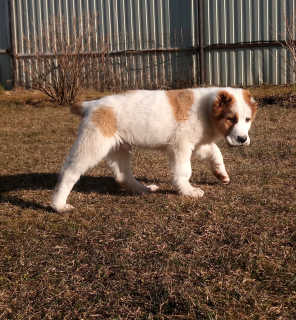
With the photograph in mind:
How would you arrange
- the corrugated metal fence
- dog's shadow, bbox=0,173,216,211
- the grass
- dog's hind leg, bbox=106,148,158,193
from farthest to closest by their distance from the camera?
1. the corrugated metal fence
2. dog's hind leg, bbox=106,148,158,193
3. dog's shadow, bbox=0,173,216,211
4. the grass

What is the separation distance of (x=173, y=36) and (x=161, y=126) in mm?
9146

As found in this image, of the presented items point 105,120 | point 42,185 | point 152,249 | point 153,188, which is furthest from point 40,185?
point 152,249

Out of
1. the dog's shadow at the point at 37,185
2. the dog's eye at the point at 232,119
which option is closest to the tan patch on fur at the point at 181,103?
the dog's eye at the point at 232,119

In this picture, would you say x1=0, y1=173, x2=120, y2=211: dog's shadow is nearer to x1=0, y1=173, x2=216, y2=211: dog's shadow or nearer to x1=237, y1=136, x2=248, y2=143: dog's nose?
x1=0, y1=173, x2=216, y2=211: dog's shadow

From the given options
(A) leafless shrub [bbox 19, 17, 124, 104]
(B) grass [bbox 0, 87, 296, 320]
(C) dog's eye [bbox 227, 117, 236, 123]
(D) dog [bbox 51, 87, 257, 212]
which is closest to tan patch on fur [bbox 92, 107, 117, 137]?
(D) dog [bbox 51, 87, 257, 212]

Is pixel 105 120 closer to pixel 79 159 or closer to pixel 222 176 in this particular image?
pixel 79 159

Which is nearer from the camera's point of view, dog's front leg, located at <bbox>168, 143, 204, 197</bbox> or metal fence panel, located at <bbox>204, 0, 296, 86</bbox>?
dog's front leg, located at <bbox>168, 143, 204, 197</bbox>

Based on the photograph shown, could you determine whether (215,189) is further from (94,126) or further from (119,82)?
(119,82)

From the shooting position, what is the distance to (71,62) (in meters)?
11.7

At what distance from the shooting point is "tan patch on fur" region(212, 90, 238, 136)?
4.58 m

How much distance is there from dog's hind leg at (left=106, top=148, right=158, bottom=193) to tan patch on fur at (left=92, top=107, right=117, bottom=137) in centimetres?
58

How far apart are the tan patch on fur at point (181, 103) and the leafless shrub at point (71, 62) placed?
282 inches

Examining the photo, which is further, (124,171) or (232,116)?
(124,171)

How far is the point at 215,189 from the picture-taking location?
197 inches
